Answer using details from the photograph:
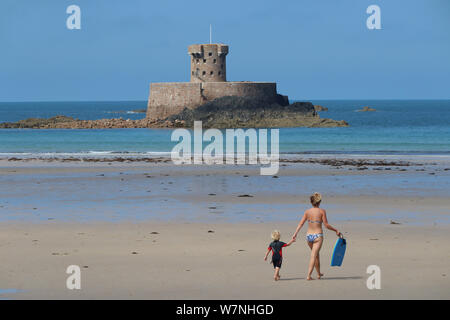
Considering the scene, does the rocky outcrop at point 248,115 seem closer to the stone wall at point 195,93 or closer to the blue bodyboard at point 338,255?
the stone wall at point 195,93

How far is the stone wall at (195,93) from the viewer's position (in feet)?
255

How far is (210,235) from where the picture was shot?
1214 centimetres

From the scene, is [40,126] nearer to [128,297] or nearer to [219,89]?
[219,89]

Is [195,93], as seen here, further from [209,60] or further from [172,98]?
[209,60]

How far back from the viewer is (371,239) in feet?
38.4

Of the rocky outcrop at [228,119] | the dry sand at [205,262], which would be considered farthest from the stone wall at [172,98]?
the dry sand at [205,262]

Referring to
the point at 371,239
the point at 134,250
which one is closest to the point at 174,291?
the point at 134,250

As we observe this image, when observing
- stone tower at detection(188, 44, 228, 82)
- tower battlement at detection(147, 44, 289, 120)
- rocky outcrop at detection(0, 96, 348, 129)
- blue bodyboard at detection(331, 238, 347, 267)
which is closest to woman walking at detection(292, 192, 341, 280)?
blue bodyboard at detection(331, 238, 347, 267)

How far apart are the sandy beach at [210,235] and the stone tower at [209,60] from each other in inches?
2290

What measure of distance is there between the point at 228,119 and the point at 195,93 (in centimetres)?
624

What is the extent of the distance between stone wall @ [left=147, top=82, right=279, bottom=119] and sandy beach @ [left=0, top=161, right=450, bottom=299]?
5512 centimetres

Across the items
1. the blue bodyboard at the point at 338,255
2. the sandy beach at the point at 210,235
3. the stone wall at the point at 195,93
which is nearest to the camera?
the sandy beach at the point at 210,235

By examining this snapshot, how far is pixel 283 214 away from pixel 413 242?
3.76 m

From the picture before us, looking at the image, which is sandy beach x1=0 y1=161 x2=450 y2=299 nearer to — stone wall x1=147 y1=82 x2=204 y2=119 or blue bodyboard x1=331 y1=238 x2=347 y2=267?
blue bodyboard x1=331 y1=238 x2=347 y2=267
